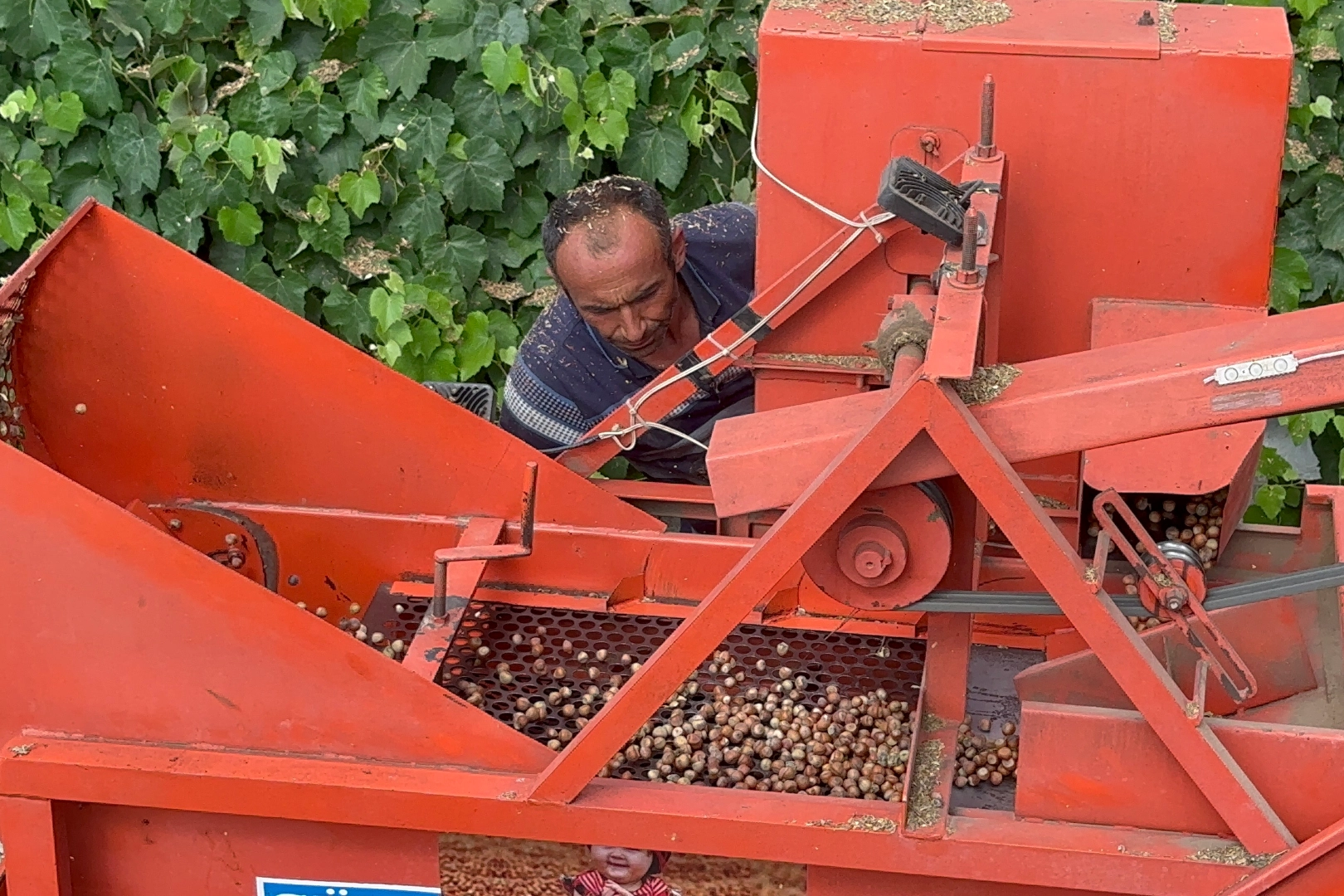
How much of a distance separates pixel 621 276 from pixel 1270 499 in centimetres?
226

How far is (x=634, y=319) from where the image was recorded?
357 cm

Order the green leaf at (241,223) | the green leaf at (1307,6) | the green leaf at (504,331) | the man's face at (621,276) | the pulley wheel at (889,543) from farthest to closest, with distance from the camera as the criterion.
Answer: the green leaf at (504,331), the green leaf at (241,223), the green leaf at (1307,6), the man's face at (621,276), the pulley wheel at (889,543)

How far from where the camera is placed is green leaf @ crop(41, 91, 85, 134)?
4898 millimetres

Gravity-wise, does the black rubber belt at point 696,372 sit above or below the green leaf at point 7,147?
below

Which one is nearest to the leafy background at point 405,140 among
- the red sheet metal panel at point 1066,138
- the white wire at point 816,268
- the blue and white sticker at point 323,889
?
the white wire at point 816,268

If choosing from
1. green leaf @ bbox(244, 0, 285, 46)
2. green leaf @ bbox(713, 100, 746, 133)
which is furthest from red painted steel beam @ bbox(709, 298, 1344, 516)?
green leaf @ bbox(244, 0, 285, 46)

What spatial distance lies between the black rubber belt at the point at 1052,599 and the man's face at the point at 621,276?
139 centimetres

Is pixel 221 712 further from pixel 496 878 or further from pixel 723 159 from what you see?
pixel 723 159

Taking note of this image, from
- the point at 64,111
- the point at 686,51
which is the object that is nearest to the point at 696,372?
the point at 686,51

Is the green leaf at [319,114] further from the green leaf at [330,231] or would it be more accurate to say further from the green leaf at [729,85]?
the green leaf at [729,85]

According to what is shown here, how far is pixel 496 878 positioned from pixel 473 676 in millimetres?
527

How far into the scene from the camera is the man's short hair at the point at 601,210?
348cm

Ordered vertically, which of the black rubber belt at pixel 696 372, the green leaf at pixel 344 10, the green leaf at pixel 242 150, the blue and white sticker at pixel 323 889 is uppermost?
the green leaf at pixel 344 10

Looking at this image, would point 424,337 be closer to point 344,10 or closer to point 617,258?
point 344,10
